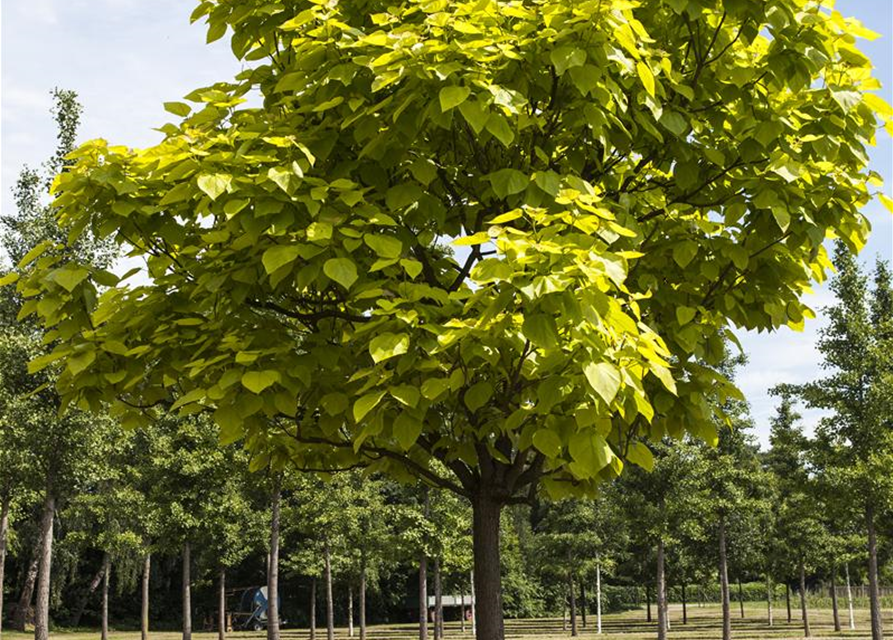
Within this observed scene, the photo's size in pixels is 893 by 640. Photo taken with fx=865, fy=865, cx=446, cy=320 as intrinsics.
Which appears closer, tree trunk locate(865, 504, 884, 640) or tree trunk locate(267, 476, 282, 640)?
tree trunk locate(267, 476, 282, 640)

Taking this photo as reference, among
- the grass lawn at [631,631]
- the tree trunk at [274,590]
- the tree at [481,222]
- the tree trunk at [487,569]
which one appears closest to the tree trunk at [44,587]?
the tree trunk at [274,590]

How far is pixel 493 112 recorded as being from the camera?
4.36m

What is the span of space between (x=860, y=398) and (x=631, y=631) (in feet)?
83.1

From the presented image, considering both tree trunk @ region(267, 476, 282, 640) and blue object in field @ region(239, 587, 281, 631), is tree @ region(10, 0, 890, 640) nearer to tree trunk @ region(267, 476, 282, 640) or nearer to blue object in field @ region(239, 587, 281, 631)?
tree trunk @ region(267, 476, 282, 640)

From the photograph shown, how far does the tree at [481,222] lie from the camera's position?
4.20 metres

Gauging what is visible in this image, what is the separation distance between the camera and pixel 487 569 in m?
5.97

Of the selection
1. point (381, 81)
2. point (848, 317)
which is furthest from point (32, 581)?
point (381, 81)

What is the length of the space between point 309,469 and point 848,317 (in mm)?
26433

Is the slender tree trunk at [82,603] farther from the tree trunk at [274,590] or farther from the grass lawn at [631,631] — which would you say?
the tree trunk at [274,590]

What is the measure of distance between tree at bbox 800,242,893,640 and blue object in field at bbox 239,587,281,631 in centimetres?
4259

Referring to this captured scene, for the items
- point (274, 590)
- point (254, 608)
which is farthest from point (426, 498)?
point (254, 608)

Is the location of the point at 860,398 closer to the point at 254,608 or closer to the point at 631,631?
the point at 631,631

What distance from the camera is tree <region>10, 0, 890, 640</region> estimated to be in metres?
4.20

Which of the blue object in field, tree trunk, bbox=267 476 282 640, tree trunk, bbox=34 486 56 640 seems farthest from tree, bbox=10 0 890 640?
the blue object in field
